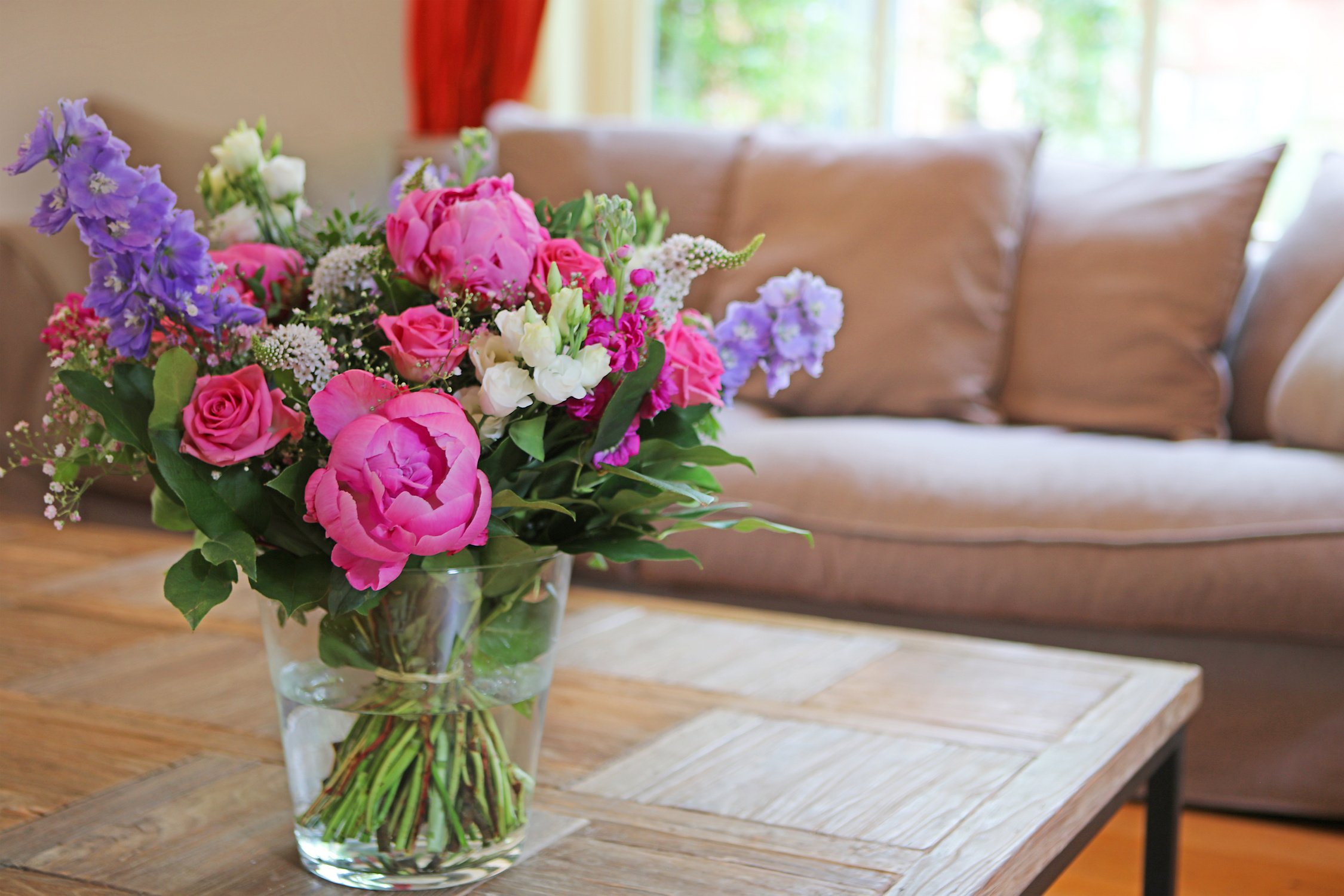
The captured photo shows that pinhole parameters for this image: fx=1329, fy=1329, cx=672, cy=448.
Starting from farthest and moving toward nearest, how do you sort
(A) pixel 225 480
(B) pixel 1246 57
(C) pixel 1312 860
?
(B) pixel 1246 57 < (C) pixel 1312 860 < (A) pixel 225 480

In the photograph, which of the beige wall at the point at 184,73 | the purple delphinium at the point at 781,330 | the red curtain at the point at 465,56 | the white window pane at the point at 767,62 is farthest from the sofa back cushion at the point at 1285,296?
the red curtain at the point at 465,56

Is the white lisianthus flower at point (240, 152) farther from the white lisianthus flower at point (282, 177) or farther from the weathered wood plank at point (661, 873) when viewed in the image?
the weathered wood plank at point (661, 873)

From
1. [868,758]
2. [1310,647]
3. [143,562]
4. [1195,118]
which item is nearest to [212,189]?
[868,758]

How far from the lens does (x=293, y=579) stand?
652 millimetres

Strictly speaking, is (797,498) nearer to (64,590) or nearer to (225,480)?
(64,590)

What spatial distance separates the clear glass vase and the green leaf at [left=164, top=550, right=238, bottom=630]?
6 centimetres

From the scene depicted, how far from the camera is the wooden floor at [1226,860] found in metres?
1.56

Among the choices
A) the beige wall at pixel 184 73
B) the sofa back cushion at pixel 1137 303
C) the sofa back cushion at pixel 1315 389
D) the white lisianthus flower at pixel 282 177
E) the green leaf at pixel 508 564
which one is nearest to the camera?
the green leaf at pixel 508 564

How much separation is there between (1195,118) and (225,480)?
309 centimetres

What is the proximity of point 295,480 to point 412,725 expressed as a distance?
16 cm

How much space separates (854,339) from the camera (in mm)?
2303

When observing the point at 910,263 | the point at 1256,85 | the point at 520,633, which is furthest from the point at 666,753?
the point at 1256,85

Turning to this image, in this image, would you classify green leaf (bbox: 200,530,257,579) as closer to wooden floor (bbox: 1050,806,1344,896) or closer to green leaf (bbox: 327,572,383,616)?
green leaf (bbox: 327,572,383,616)

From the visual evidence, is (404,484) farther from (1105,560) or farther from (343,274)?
(1105,560)
